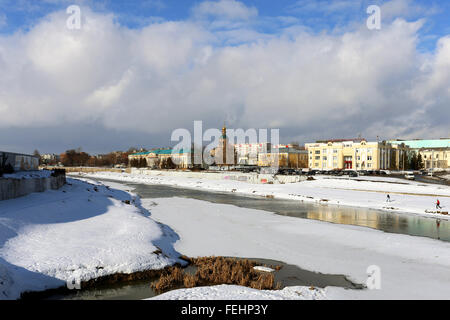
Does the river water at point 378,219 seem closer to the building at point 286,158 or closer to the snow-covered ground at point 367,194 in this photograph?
the snow-covered ground at point 367,194

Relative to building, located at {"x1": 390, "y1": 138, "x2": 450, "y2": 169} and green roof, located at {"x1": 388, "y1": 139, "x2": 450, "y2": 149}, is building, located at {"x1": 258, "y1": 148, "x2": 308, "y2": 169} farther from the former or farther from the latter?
green roof, located at {"x1": 388, "y1": 139, "x2": 450, "y2": 149}

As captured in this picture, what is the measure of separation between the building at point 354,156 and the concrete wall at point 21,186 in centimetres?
9698

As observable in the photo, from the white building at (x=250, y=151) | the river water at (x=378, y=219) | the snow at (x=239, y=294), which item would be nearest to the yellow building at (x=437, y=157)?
the white building at (x=250, y=151)

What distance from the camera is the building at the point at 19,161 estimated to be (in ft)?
113

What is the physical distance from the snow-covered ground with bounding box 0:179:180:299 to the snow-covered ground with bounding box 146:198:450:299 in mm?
2489

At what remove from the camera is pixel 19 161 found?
40.0 metres

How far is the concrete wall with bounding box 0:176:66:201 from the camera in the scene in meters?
22.1

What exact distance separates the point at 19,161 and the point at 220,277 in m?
36.5

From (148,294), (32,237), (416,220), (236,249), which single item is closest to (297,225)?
(236,249)

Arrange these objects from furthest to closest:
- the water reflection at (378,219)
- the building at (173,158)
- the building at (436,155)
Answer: the building at (173,158)
the building at (436,155)
the water reflection at (378,219)

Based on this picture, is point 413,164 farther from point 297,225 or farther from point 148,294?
point 148,294

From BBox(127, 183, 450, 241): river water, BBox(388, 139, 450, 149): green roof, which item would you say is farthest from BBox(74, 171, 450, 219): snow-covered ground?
BBox(388, 139, 450, 149): green roof

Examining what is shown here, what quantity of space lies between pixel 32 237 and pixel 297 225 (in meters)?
16.8
